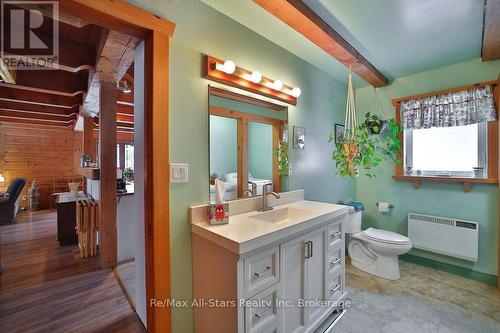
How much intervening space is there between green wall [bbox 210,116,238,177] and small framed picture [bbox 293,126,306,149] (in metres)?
0.72

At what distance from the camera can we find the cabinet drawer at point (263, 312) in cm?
110

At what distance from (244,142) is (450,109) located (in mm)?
2329

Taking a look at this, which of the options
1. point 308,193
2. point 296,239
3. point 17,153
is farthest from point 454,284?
point 17,153

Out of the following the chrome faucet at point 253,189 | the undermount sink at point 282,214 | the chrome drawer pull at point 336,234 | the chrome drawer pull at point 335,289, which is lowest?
the chrome drawer pull at point 335,289

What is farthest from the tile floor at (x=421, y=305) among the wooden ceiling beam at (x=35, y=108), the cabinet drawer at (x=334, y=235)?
the wooden ceiling beam at (x=35, y=108)

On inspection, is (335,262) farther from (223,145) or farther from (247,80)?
(247,80)

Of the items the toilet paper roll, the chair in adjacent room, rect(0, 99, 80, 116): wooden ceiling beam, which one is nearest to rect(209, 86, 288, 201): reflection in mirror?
the toilet paper roll

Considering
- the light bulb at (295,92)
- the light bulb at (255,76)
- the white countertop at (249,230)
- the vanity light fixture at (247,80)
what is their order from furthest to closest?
the light bulb at (295,92) → the light bulb at (255,76) → the vanity light fixture at (247,80) → the white countertop at (249,230)

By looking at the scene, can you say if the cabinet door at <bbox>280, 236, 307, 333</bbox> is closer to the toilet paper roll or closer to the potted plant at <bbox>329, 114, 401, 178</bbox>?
the potted plant at <bbox>329, 114, 401, 178</bbox>

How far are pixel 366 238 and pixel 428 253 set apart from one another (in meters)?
0.88

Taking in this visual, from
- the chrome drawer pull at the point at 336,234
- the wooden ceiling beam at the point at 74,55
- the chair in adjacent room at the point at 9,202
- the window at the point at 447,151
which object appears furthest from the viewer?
the chair in adjacent room at the point at 9,202

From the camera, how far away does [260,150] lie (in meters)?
1.91

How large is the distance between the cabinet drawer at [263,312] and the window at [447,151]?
2491mm

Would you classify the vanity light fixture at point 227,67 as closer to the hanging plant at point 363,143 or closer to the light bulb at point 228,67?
the light bulb at point 228,67
